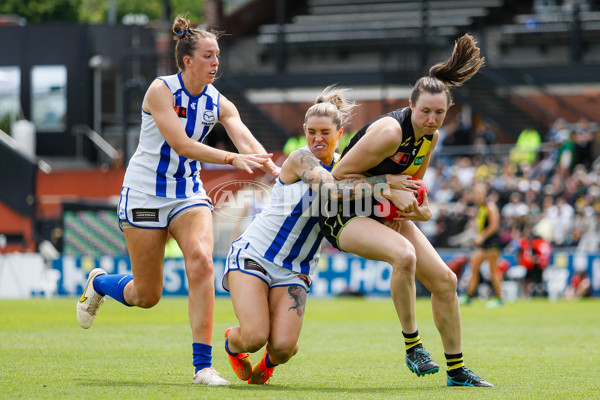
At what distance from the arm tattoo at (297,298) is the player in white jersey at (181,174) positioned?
578mm

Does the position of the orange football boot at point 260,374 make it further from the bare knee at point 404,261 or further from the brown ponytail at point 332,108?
the brown ponytail at point 332,108

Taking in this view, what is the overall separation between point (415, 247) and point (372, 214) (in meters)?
0.38

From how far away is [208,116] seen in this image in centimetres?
712

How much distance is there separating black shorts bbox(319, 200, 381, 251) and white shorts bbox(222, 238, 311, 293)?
454 mm

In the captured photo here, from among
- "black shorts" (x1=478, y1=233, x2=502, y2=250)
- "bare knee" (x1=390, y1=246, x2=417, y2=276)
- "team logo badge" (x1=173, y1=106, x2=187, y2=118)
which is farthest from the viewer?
"black shorts" (x1=478, y1=233, x2=502, y2=250)

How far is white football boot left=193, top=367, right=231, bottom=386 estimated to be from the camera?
6.50 m

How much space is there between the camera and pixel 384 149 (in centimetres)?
646

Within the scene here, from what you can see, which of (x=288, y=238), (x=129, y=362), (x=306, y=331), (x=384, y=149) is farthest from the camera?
(x=306, y=331)

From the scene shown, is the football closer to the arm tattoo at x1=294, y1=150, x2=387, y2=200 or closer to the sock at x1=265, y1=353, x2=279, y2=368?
the arm tattoo at x1=294, y1=150, x2=387, y2=200

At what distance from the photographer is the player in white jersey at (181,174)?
6.75m

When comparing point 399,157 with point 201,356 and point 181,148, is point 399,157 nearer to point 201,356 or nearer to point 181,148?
point 181,148

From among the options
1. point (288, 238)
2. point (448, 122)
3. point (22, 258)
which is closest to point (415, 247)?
point (288, 238)

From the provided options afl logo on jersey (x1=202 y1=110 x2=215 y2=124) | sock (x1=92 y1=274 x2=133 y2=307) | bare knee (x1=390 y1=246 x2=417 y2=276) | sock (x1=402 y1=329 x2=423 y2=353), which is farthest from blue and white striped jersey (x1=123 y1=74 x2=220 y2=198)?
sock (x1=402 y1=329 x2=423 y2=353)

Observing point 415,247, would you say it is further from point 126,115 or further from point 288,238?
point 126,115
